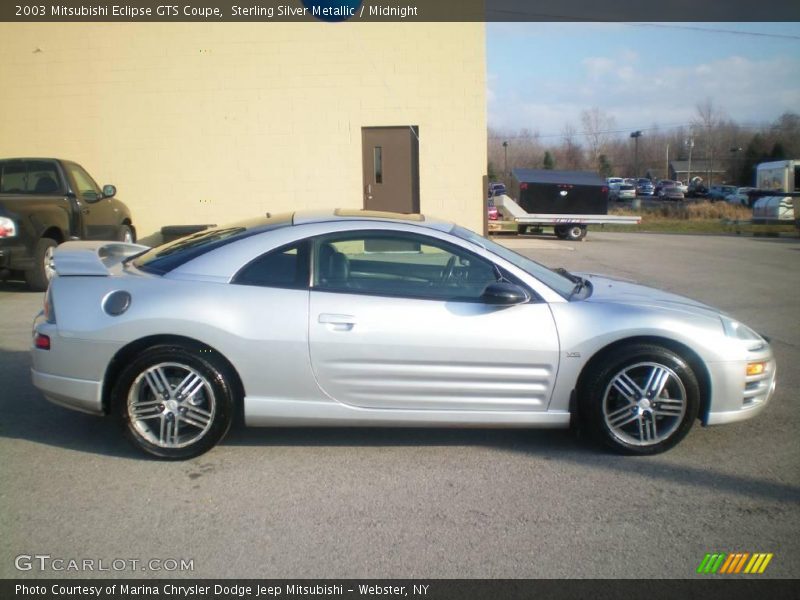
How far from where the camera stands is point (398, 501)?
3887 mm

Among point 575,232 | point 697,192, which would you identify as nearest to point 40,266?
point 575,232

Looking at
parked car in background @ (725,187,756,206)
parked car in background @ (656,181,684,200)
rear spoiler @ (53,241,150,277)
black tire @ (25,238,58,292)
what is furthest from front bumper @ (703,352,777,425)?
parked car in background @ (656,181,684,200)

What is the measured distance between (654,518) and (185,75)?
12940mm

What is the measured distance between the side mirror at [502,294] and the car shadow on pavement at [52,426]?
2319mm

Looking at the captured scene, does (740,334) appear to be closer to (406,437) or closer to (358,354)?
(406,437)

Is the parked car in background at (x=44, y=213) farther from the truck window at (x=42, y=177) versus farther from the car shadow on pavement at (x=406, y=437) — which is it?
the car shadow on pavement at (x=406, y=437)

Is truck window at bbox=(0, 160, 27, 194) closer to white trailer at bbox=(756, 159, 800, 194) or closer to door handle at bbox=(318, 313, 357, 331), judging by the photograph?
door handle at bbox=(318, 313, 357, 331)

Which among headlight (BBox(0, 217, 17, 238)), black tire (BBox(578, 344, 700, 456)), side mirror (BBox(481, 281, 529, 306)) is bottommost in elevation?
black tire (BBox(578, 344, 700, 456))

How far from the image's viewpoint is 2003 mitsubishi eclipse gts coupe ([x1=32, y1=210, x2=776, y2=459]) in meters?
4.32

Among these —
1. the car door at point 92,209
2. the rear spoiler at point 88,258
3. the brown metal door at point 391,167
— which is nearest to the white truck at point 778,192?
the brown metal door at point 391,167

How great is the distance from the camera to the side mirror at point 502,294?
14.3ft

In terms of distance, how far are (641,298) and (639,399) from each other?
0.71m

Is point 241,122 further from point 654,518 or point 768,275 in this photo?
point 654,518

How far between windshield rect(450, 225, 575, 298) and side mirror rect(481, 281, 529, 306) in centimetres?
26
